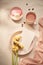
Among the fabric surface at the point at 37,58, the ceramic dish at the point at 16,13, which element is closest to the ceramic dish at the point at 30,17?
the ceramic dish at the point at 16,13

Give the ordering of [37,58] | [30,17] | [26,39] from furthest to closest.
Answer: [30,17]
[26,39]
[37,58]

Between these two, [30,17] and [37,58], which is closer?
[37,58]

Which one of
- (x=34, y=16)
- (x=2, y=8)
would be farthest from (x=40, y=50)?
(x=2, y=8)

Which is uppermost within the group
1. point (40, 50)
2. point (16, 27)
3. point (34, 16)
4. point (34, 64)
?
point (34, 16)

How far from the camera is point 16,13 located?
241 centimetres

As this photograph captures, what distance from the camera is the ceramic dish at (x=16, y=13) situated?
2.36 meters

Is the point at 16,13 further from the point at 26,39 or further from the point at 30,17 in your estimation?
the point at 26,39

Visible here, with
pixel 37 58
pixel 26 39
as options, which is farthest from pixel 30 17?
pixel 37 58

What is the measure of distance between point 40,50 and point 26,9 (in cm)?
68

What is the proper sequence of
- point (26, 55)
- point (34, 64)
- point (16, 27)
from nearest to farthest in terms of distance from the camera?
1. point (34, 64)
2. point (26, 55)
3. point (16, 27)

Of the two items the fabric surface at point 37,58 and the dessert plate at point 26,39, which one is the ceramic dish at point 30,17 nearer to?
the dessert plate at point 26,39

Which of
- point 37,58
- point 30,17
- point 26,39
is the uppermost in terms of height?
point 30,17

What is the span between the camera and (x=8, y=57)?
2.17 meters

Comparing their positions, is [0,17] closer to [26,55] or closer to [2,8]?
[2,8]
